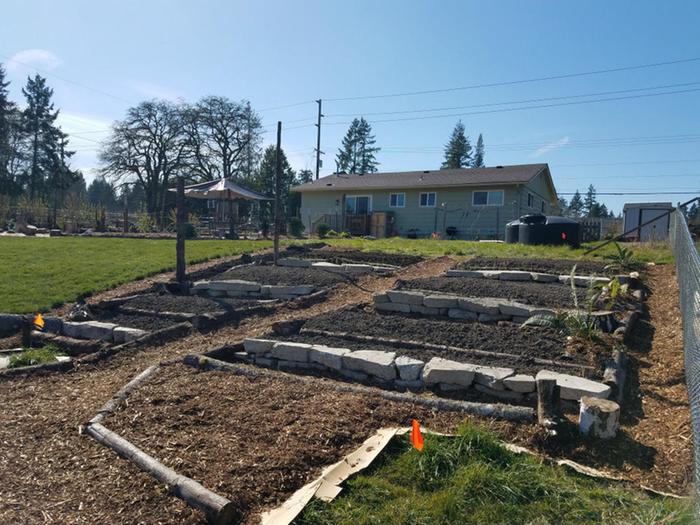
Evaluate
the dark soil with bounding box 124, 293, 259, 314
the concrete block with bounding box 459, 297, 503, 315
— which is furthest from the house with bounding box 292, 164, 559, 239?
the concrete block with bounding box 459, 297, 503, 315

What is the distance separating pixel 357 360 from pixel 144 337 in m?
3.00

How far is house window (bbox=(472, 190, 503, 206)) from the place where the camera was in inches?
907

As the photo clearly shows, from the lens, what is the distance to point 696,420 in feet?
9.68

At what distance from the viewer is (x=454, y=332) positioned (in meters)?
5.31

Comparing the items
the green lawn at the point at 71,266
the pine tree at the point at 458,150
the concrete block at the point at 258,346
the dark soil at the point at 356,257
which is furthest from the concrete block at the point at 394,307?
the pine tree at the point at 458,150

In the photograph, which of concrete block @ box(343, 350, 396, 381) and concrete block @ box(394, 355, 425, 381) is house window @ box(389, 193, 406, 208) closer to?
concrete block @ box(343, 350, 396, 381)

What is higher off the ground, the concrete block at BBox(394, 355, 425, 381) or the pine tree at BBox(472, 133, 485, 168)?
the pine tree at BBox(472, 133, 485, 168)

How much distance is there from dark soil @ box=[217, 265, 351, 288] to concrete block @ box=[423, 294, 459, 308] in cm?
230

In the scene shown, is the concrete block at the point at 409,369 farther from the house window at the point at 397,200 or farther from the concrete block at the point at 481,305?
the house window at the point at 397,200

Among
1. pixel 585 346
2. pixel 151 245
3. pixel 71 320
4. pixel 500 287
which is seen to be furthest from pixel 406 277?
pixel 151 245

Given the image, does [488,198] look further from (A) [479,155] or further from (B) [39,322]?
(A) [479,155]

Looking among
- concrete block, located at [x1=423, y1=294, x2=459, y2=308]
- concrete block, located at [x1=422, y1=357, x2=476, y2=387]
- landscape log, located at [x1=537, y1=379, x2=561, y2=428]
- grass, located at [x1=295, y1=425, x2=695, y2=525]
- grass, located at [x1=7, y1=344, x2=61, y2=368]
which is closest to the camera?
grass, located at [x1=295, y1=425, x2=695, y2=525]

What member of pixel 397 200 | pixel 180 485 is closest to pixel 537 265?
pixel 180 485

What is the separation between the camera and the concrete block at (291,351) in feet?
15.8
